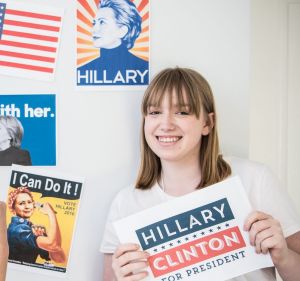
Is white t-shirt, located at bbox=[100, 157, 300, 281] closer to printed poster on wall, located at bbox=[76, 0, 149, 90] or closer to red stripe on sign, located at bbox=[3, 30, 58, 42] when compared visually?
printed poster on wall, located at bbox=[76, 0, 149, 90]

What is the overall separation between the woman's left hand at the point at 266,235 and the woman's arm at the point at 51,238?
1.96ft

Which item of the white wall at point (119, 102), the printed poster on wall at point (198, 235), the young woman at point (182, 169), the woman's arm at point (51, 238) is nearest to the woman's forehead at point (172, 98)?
the young woman at point (182, 169)

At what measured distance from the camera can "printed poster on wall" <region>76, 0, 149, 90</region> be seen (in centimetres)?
134

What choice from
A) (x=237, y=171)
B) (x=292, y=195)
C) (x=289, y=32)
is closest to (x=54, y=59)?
(x=237, y=171)

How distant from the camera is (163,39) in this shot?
4.54ft

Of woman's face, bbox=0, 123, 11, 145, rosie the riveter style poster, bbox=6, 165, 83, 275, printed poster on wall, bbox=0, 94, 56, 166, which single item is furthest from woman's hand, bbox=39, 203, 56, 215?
woman's face, bbox=0, 123, 11, 145

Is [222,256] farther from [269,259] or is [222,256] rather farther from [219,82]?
[219,82]

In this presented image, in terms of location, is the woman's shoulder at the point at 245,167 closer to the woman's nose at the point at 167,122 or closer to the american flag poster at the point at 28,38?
the woman's nose at the point at 167,122

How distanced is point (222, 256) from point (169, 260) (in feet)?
0.45

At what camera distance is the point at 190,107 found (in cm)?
123

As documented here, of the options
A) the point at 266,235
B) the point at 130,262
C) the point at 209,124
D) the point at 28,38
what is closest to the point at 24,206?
the point at 130,262

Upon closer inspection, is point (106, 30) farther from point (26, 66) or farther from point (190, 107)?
point (190, 107)

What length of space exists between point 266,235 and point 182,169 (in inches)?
13.7

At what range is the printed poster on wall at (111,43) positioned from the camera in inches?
52.9
